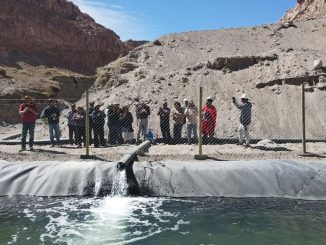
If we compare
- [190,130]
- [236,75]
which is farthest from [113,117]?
[236,75]

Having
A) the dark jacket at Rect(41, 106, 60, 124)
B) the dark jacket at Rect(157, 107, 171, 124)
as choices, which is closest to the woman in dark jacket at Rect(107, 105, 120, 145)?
the dark jacket at Rect(157, 107, 171, 124)

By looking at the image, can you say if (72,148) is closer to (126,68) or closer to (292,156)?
(292,156)

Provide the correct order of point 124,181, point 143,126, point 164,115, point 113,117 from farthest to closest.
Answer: point 164,115, point 143,126, point 113,117, point 124,181

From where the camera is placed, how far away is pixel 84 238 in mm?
7391

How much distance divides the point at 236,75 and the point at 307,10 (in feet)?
122

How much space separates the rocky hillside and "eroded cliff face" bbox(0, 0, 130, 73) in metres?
25.7

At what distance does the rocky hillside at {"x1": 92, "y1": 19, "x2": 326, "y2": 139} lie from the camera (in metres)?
20.4

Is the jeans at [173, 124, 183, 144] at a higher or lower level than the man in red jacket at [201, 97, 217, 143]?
lower

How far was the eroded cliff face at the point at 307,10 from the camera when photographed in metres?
54.2

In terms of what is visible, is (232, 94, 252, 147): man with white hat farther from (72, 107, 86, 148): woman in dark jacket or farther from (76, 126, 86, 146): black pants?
(76, 126, 86, 146): black pants

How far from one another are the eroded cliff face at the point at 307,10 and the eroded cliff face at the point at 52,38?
90.6 ft

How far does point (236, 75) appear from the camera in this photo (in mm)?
25250

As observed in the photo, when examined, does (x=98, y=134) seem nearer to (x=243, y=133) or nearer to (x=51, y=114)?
(x=51, y=114)

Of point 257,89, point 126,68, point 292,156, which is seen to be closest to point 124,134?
point 292,156
